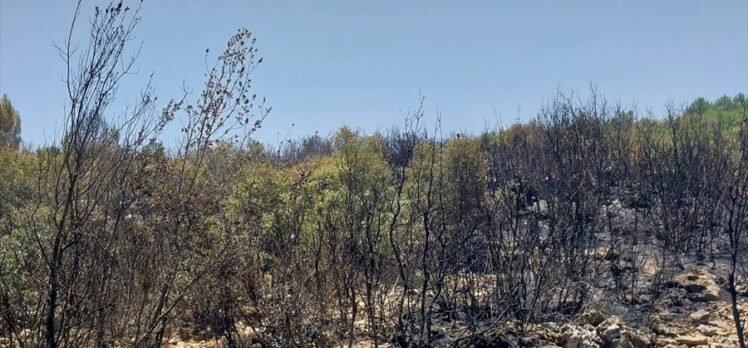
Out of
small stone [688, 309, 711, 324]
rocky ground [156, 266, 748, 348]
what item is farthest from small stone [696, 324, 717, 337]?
small stone [688, 309, 711, 324]

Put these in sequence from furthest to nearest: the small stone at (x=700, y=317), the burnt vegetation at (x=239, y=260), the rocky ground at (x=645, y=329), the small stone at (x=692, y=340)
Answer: the small stone at (x=700, y=317)
the small stone at (x=692, y=340)
the rocky ground at (x=645, y=329)
the burnt vegetation at (x=239, y=260)

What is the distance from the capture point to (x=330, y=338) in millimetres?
6586

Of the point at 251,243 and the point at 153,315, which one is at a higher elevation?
the point at 251,243

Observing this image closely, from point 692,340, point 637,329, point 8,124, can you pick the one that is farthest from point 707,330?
point 8,124

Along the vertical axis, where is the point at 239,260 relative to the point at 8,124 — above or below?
below

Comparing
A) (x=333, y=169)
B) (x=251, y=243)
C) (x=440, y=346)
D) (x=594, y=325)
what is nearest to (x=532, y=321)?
(x=594, y=325)

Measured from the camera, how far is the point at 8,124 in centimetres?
2823

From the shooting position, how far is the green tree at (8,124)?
27781 millimetres

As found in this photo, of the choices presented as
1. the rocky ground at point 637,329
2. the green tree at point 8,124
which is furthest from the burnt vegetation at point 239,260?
the green tree at point 8,124

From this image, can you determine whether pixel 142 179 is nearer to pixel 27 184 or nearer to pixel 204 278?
pixel 204 278

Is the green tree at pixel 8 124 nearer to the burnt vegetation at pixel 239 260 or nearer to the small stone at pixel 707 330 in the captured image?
the burnt vegetation at pixel 239 260

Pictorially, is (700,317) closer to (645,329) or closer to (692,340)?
(645,329)

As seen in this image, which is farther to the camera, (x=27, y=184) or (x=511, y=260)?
(x=27, y=184)

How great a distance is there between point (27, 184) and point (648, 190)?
1654 cm
